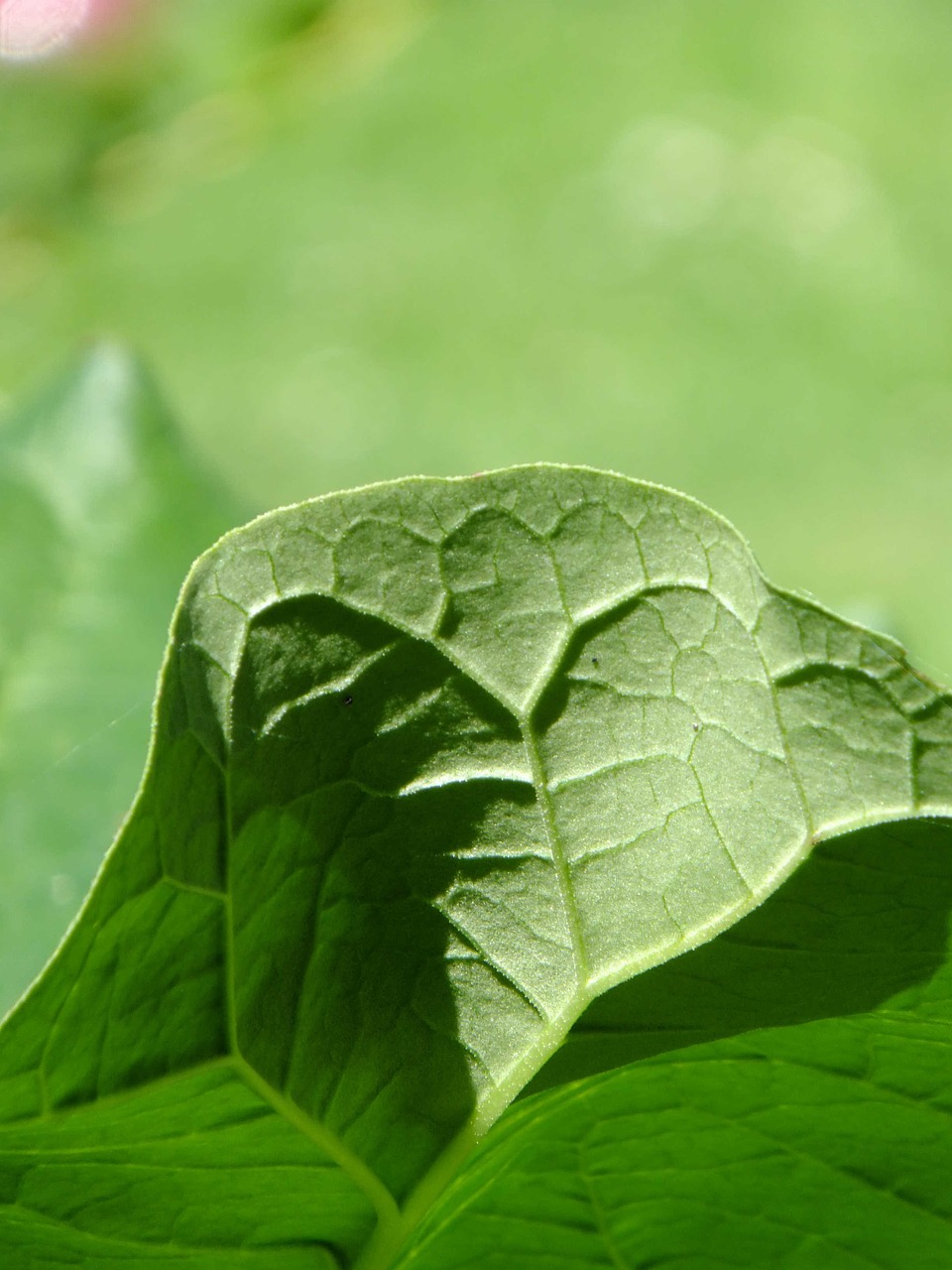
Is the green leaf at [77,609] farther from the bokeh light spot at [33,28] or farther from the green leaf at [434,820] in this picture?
the bokeh light spot at [33,28]

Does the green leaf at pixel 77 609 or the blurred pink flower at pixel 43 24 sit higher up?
the blurred pink flower at pixel 43 24

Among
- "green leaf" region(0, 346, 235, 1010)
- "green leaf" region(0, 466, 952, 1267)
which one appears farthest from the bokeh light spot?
"green leaf" region(0, 466, 952, 1267)

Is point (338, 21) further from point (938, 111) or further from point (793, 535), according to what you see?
point (793, 535)

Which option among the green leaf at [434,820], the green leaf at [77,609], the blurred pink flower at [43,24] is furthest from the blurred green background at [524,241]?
the green leaf at [434,820]

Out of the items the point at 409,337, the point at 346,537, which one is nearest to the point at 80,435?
the point at 346,537

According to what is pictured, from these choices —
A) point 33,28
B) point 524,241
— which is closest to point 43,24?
point 33,28

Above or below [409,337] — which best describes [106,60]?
above

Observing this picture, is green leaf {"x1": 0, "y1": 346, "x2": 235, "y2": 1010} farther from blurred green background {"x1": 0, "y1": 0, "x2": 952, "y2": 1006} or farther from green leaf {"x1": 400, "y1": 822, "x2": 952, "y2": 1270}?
blurred green background {"x1": 0, "y1": 0, "x2": 952, "y2": 1006}

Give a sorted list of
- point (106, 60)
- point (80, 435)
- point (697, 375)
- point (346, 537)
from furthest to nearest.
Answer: point (106, 60)
point (697, 375)
point (80, 435)
point (346, 537)
